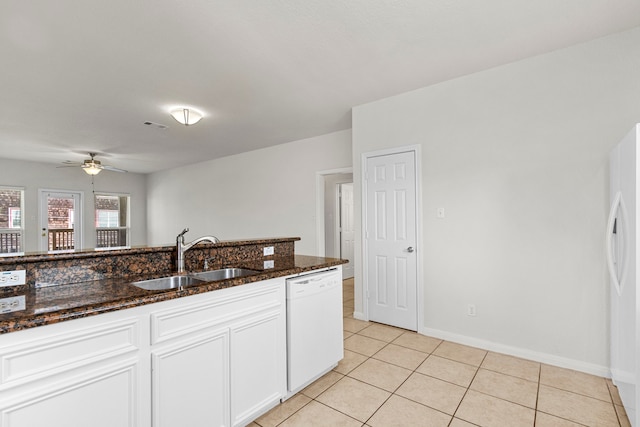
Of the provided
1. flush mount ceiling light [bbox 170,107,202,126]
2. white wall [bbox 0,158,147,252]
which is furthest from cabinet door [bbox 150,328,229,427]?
white wall [bbox 0,158,147,252]

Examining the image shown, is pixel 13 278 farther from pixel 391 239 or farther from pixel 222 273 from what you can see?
pixel 391 239

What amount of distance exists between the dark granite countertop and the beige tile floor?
0.98 metres

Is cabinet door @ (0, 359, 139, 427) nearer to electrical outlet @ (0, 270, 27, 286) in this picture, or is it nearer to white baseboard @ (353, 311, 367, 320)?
electrical outlet @ (0, 270, 27, 286)

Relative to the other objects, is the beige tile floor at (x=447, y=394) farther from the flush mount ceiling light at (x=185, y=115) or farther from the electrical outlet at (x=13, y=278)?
the flush mount ceiling light at (x=185, y=115)

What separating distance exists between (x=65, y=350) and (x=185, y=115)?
127 inches

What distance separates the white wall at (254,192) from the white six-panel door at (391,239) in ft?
4.43

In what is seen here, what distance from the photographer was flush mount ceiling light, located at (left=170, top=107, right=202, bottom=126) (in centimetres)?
379

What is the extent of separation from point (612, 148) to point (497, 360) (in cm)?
193

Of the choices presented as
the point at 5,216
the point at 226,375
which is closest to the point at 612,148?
Answer: the point at 226,375

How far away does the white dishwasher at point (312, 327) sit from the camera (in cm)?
210

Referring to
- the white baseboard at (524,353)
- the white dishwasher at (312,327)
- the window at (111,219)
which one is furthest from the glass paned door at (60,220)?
the white baseboard at (524,353)

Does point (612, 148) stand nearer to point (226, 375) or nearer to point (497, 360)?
point (497, 360)

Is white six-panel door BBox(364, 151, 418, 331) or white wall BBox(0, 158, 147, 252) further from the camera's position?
white wall BBox(0, 158, 147, 252)

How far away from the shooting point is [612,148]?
239 cm
